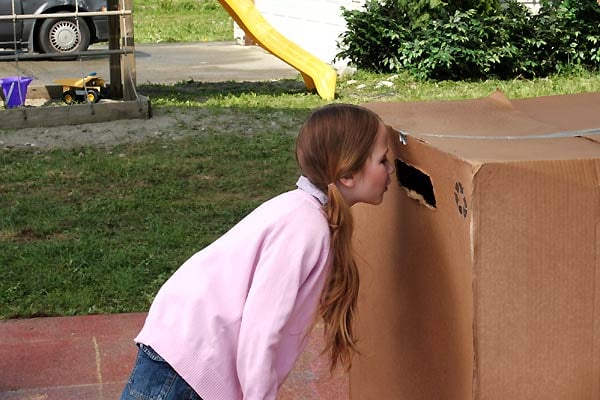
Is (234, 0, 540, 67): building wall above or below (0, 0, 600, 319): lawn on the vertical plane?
above

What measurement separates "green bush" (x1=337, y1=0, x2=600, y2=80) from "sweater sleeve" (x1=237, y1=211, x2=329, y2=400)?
351 inches

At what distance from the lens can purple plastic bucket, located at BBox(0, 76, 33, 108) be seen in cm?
895

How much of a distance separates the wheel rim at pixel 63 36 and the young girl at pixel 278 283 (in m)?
12.2

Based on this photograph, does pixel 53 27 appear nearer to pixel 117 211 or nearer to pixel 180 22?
pixel 180 22

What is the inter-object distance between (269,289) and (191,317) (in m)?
0.21

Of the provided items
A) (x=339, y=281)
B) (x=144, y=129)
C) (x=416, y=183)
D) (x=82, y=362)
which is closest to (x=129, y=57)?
(x=144, y=129)

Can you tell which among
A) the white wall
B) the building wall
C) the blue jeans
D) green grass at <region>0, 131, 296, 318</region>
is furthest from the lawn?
the white wall

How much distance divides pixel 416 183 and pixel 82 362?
1.99 meters

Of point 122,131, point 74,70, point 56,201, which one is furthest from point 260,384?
point 74,70

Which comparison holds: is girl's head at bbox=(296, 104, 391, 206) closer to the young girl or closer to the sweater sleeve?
the young girl

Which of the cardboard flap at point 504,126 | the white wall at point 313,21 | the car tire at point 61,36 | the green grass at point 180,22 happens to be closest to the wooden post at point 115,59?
the white wall at point 313,21

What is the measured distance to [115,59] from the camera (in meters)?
10.1

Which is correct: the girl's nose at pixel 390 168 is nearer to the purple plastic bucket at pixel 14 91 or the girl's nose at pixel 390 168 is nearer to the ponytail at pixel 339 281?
the ponytail at pixel 339 281

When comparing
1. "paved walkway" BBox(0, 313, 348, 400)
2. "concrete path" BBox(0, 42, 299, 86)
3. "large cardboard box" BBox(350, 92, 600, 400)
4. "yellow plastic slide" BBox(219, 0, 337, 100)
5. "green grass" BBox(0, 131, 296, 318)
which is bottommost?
"concrete path" BBox(0, 42, 299, 86)
